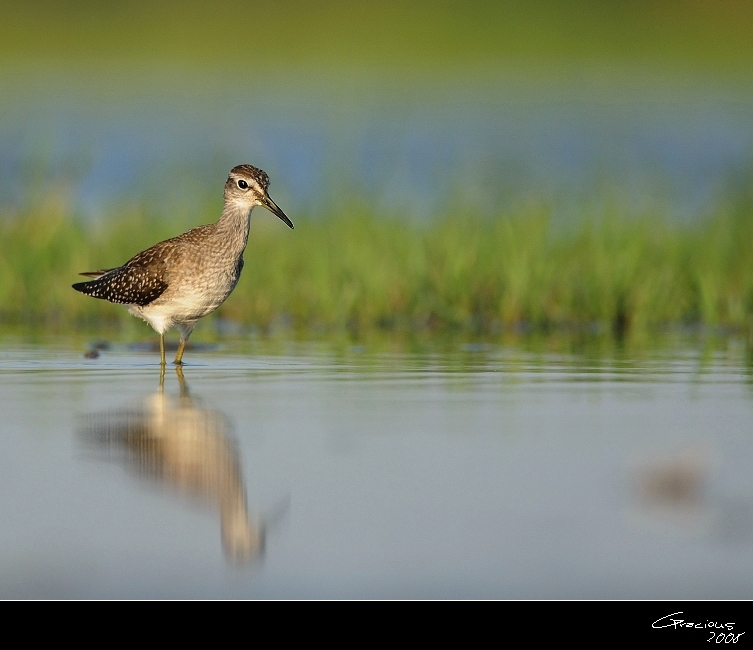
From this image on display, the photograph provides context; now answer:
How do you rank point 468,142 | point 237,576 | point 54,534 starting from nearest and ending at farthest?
point 237,576 → point 54,534 → point 468,142

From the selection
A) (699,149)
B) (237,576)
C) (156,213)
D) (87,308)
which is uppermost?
(699,149)

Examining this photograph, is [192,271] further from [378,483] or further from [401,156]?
[401,156]

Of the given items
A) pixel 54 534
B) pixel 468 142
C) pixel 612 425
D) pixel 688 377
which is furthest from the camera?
pixel 468 142

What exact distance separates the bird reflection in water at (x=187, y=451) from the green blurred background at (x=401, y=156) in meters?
4.10

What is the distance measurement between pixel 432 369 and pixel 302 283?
3425 millimetres

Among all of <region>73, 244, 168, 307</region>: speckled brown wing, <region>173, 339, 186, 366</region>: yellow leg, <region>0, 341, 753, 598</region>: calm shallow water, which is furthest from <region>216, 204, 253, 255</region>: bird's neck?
<region>0, 341, 753, 598</region>: calm shallow water

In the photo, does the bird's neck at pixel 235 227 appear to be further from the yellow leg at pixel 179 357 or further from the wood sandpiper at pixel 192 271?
the yellow leg at pixel 179 357

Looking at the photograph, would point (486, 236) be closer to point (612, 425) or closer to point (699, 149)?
point (612, 425)

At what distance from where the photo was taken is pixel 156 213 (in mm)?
13289

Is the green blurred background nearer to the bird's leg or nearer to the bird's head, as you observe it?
the bird's head

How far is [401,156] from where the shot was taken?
63.1 feet

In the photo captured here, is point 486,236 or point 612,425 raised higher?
point 486,236

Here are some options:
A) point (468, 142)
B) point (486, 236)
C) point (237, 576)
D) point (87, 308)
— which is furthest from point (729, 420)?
point (468, 142)

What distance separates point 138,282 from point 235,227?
A: 0.73 meters
